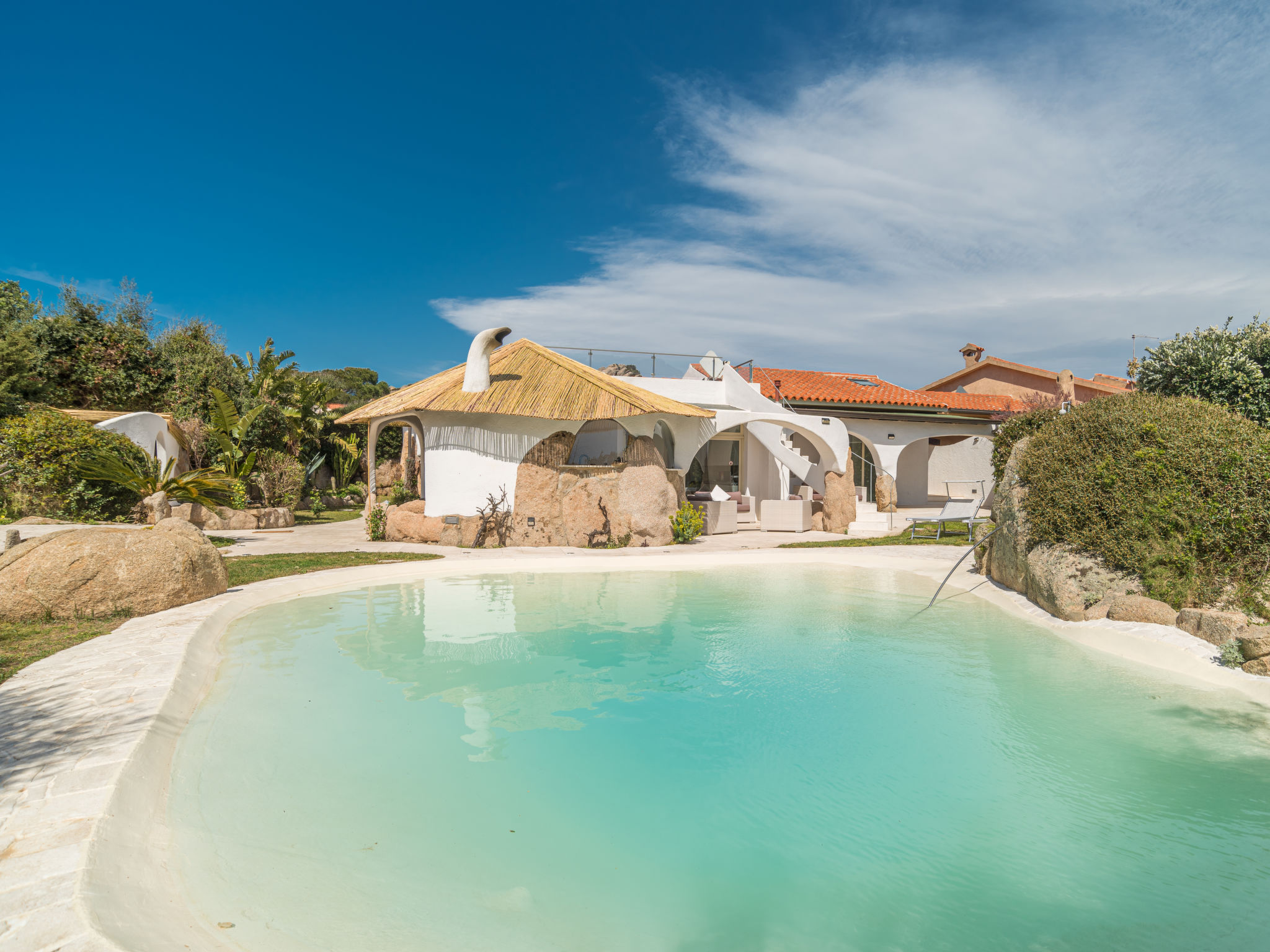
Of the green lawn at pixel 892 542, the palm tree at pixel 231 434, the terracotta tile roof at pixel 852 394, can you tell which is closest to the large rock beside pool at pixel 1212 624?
the green lawn at pixel 892 542

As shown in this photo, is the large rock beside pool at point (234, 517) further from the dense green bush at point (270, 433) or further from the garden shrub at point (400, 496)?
the dense green bush at point (270, 433)

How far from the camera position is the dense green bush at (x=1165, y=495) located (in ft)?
25.3

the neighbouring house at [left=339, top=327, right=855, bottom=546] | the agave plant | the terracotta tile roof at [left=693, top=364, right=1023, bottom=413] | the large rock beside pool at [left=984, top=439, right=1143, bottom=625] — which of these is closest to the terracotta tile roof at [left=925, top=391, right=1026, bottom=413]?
the terracotta tile roof at [left=693, top=364, right=1023, bottom=413]

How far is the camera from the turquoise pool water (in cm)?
344

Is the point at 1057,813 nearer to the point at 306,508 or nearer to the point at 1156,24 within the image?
the point at 1156,24

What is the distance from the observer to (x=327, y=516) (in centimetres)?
2319

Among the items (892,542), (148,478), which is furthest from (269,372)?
(892,542)

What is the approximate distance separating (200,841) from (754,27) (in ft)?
59.1

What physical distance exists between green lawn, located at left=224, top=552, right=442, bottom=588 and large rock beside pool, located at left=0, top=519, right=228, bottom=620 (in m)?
1.35

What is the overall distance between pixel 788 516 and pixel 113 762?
1754 centimetres

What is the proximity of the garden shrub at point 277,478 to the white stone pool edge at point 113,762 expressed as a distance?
44.0ft

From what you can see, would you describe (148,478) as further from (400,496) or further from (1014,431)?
(1014,431)

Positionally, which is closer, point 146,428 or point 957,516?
point 957,516

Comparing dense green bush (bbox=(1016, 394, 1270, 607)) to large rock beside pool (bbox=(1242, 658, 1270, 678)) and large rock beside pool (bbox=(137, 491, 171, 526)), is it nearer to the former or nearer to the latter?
large rock beside pool (bbox=(1242, 658, 1270, 678))
